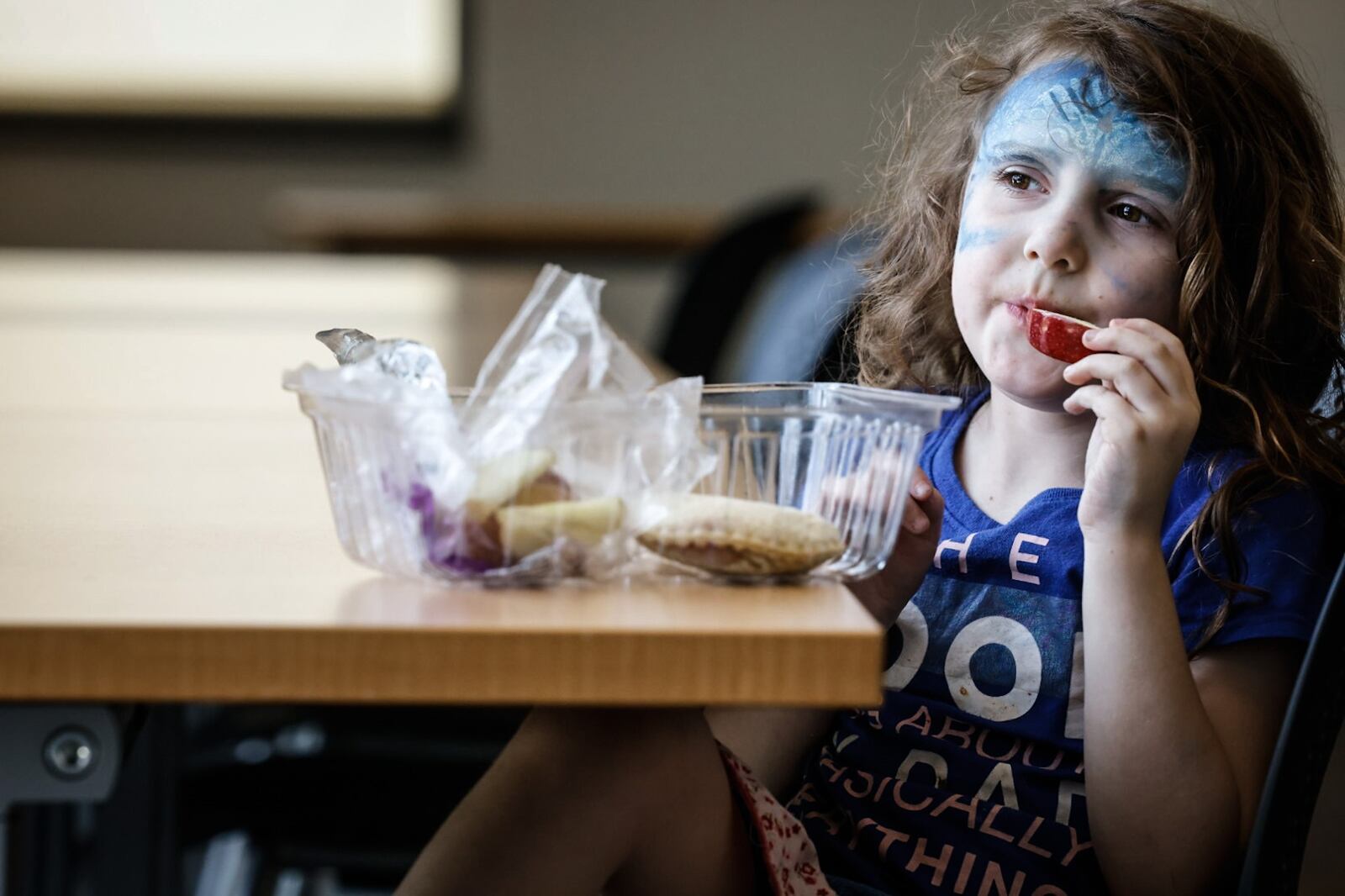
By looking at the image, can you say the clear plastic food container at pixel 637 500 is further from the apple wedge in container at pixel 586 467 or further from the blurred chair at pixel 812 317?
the blurred chair at pixel 812 317

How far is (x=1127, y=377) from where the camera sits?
0.81 metres

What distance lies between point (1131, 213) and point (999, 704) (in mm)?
335

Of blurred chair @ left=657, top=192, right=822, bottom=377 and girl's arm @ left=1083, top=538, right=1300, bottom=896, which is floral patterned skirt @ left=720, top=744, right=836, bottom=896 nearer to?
girl's arm @ left=1083, top=538, right=1300, bottom=896

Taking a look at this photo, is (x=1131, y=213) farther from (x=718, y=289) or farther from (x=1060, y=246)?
(x=718, y=289)

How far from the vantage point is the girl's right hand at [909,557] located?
81 centimetres

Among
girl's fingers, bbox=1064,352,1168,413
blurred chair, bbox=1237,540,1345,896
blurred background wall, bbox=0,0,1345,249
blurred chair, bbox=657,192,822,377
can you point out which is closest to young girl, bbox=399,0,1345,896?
girl's fingers, bbox=1064,352,1168,413

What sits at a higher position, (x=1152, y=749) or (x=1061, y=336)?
(x=1061, y=336)

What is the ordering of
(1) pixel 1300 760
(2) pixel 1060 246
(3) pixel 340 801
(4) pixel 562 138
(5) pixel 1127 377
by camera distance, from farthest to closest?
1. (4) pixel 562 138
2. (3) pixel 340 801
3. (2) pixel 1060 246
4. (5) pixel 1127 377
5. (1) pixel 1300 760

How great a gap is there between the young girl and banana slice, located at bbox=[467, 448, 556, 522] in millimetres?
214

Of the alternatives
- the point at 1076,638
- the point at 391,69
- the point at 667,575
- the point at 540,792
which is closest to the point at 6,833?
the point at 540,792

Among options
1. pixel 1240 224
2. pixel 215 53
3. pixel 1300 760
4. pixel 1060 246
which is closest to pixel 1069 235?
pixel 1060 246

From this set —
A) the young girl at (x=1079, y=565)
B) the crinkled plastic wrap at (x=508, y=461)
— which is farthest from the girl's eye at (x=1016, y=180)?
the crinkled plastic wrap at (x=508, y=461)

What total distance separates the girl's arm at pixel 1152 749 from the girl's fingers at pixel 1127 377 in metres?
0.08

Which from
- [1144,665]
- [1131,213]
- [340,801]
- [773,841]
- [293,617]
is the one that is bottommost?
[340,801]
